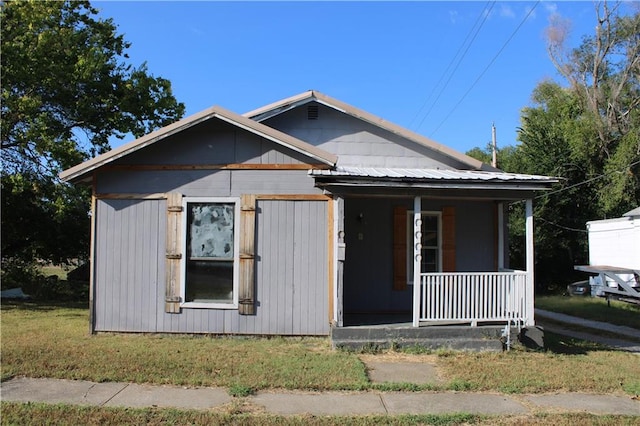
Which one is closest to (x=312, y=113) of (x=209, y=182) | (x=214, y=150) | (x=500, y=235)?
(x=214, y=150)

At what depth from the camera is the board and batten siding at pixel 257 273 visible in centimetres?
926

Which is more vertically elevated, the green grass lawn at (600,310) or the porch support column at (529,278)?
the porch support column at (529,278)

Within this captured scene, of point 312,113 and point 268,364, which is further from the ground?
point 312,113

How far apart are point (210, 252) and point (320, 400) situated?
13.8 feet

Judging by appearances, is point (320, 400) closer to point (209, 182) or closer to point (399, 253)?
point (209, 182)

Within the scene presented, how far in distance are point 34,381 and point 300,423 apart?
3498 millimetres

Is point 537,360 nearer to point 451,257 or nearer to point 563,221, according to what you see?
point 451,257

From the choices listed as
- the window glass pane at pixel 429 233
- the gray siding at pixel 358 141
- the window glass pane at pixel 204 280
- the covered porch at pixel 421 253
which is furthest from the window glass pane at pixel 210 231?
the window glass pane at pixel 429 233

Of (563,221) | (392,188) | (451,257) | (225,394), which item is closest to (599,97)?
(563,221)

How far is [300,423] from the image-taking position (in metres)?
5.18

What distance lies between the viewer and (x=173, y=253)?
368 inches

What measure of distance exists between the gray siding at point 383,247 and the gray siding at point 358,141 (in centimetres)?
87

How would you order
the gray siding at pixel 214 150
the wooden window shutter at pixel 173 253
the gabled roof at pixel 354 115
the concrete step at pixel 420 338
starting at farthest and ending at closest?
1. the gabled roof at pixel 354 115
2. the gray siding at pixel 214 150
3. the wooden window shutter at pixel 173 253
4. the concrete step at pixel 420 338

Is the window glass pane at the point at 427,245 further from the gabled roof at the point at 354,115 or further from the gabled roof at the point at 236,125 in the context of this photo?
the gabled roof at the point at 236,125
